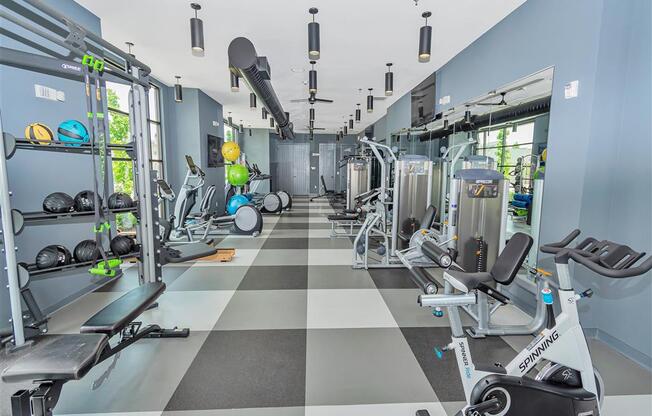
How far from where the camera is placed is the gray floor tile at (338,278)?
371 cm

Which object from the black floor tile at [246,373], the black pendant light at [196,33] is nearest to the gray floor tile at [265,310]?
the black floor tile at [246,373]

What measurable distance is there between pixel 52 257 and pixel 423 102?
6150 millimetres

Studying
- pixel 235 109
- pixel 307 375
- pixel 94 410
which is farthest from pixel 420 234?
pixel 235 109

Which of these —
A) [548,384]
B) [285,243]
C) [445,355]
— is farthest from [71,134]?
[285,243]

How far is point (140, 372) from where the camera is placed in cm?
211

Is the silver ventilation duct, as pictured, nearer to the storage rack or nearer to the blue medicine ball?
the storage rack

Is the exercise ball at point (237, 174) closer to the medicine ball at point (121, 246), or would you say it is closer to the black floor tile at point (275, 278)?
the black floor tile at point (275, 278)

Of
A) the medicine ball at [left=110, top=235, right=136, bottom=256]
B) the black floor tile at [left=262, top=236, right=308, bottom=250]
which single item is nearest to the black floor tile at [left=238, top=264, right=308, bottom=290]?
the black floor tile at [left=262, top=236, right=308, bottom=250]

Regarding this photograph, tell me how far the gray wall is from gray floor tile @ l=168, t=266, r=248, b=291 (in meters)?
1.01

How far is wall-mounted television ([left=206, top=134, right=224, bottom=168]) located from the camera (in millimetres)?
8234

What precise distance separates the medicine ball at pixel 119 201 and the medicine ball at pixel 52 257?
1.64ft

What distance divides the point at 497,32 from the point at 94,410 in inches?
207

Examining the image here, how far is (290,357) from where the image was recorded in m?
2.28

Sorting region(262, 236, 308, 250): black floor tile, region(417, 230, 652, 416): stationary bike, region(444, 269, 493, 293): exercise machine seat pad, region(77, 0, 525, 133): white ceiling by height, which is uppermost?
region(77, 0, 525, 133): white ceiling
